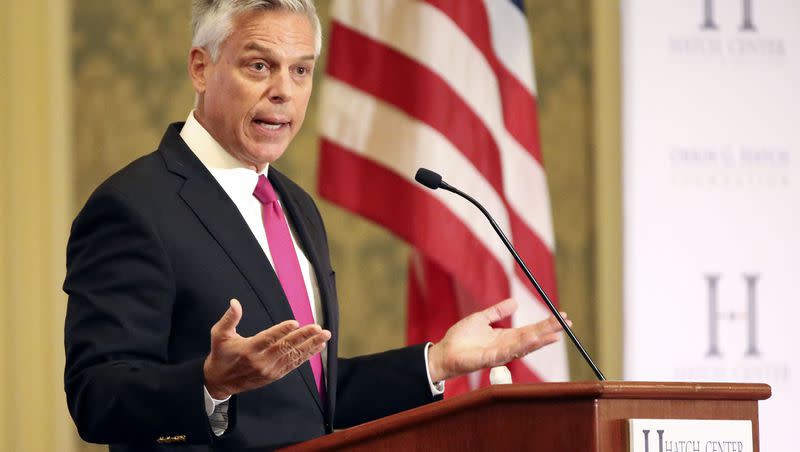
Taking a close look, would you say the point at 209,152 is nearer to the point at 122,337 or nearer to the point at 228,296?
the point at 228,296

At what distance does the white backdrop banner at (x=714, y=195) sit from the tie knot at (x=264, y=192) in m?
2.33

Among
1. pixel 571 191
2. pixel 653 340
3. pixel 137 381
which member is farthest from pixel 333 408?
pixel 571 191

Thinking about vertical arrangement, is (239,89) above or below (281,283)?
above

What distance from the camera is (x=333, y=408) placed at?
6.85ft

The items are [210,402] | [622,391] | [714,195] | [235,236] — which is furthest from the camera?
[714,195]

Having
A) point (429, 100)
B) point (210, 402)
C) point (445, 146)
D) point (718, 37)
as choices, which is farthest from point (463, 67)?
point (210, 402)

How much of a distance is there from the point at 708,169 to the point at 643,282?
1.62ft

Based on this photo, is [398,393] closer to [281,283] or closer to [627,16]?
[281,283]

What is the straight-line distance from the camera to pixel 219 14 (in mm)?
2254

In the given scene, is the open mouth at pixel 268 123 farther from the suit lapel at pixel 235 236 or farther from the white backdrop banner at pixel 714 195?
the white backdrop banner at pixel 714 195

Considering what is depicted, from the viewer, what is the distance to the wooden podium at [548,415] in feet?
4.96

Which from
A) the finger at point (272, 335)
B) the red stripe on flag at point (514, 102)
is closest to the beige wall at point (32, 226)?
the red stripe on flag at point (514, 102)

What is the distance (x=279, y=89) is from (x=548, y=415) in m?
0.97

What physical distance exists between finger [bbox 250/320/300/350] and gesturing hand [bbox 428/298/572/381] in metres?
0.63
